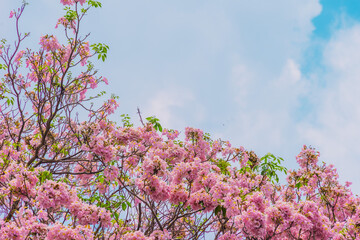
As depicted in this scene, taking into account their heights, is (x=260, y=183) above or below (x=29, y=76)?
below

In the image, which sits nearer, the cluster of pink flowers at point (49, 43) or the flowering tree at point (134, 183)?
the flowering tree at point (134, 183)

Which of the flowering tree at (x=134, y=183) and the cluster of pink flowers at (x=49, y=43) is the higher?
the cluster of pink flowers at (x=49, y=43)

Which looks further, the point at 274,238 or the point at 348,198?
the point at 348,198

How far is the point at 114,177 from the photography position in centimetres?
569

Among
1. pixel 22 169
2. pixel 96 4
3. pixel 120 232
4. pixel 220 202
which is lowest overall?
pixel 120 232

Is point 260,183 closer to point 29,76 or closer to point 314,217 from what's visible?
point 314,217

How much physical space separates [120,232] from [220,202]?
157 cm

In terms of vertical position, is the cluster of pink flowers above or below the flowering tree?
above

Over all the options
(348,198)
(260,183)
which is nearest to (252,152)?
(260,183)

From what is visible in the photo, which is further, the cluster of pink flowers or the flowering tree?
the cluster of pink flowers

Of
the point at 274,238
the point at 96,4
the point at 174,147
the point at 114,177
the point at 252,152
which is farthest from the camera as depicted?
the point at 252,152

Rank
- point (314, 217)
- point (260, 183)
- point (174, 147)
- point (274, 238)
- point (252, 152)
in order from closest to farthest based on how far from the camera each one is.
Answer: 1. point (314, 217)
2. point (274, 238)
3. point (174, 147)
4. point (260, 183)
5. point (252, 152)

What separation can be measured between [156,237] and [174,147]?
2017 mm

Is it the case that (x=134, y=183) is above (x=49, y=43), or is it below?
below
